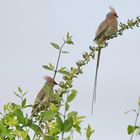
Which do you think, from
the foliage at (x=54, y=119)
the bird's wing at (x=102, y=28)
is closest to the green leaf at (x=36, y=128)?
the foliage at (x=54, y=119)

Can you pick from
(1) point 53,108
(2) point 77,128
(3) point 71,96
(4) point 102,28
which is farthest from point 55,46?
(4) point 102,28

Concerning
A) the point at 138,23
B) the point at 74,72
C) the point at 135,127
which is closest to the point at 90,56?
the point at 74,72

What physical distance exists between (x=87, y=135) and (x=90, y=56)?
1.77ft

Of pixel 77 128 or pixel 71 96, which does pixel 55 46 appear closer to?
pixel 71 96

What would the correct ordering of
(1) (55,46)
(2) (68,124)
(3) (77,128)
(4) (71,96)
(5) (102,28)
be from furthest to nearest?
(5) (102,28) < (1) (55,46) < (4) (71,96) < (3) (77,128) < (2) (68,124)

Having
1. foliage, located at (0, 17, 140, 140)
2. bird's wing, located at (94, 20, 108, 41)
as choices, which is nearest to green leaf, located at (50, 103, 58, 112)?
foliage, located at (0, 17, 140, 140)

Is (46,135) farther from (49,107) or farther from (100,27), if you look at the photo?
(100,27)

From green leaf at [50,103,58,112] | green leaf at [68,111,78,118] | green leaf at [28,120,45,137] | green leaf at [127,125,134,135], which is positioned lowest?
green leaf at [28,120,45,137]

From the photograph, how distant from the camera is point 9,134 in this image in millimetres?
2891

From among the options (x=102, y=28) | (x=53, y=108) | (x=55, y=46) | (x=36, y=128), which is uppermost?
A: (x=102, y=28)

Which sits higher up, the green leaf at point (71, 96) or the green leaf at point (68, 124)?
the green leaf at point (71, 96)

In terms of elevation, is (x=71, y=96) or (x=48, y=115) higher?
(x=71, y=96)

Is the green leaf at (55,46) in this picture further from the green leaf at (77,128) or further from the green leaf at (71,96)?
the green leaf at (77,128)

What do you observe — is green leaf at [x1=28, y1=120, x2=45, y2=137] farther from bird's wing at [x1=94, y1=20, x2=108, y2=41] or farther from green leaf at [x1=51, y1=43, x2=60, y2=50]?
bird's wing at [x1=94, y1=20, x2=108, y2=41]
